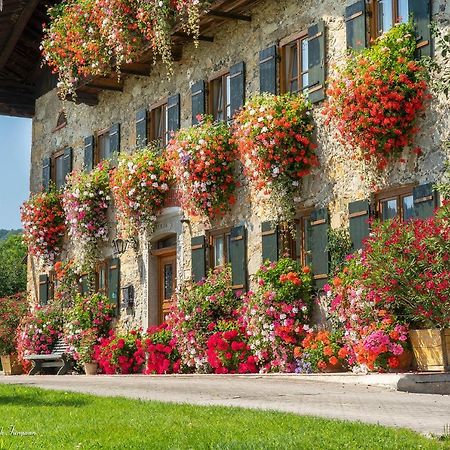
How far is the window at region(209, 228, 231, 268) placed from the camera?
15781mm

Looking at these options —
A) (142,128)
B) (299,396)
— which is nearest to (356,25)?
(299,396)

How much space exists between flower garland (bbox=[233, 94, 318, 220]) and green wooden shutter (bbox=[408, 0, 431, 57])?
7.76ft

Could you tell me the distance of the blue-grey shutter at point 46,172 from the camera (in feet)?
73.2

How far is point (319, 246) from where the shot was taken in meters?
13.4

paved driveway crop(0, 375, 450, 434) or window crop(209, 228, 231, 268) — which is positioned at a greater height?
window crop(209, 228, 231, 268)

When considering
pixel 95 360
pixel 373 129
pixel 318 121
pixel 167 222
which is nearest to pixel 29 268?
pixel 95 360

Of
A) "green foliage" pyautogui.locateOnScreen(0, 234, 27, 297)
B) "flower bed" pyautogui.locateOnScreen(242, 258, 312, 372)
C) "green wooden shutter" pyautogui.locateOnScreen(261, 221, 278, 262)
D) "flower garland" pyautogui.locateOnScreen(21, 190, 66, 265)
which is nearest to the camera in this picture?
"flower bed" pyautogui.locateOnScreen(242, 258, 312, 372)

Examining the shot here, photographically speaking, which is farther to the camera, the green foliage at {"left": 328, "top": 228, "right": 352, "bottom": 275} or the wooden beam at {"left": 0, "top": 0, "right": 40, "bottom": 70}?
the wooden beam at {"left": 0, "top": 0, "right": 40, "bottom": 70}

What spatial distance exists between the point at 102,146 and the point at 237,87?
5494 mm

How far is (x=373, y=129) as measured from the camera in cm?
1196

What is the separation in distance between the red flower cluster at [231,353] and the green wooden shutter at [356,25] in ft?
14.6

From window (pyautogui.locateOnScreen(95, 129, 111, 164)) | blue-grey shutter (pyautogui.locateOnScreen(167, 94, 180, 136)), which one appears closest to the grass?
blue-grey shutter (pyautogui.locateOnScreen(167, 94, 180, 136))

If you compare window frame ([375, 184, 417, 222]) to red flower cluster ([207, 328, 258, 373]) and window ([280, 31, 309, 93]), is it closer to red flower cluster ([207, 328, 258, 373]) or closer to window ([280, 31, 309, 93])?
window ([280, 31, 309, 93])

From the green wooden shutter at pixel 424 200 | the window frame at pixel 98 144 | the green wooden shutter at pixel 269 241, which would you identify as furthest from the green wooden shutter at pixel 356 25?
the window frame at pixel 98 144
